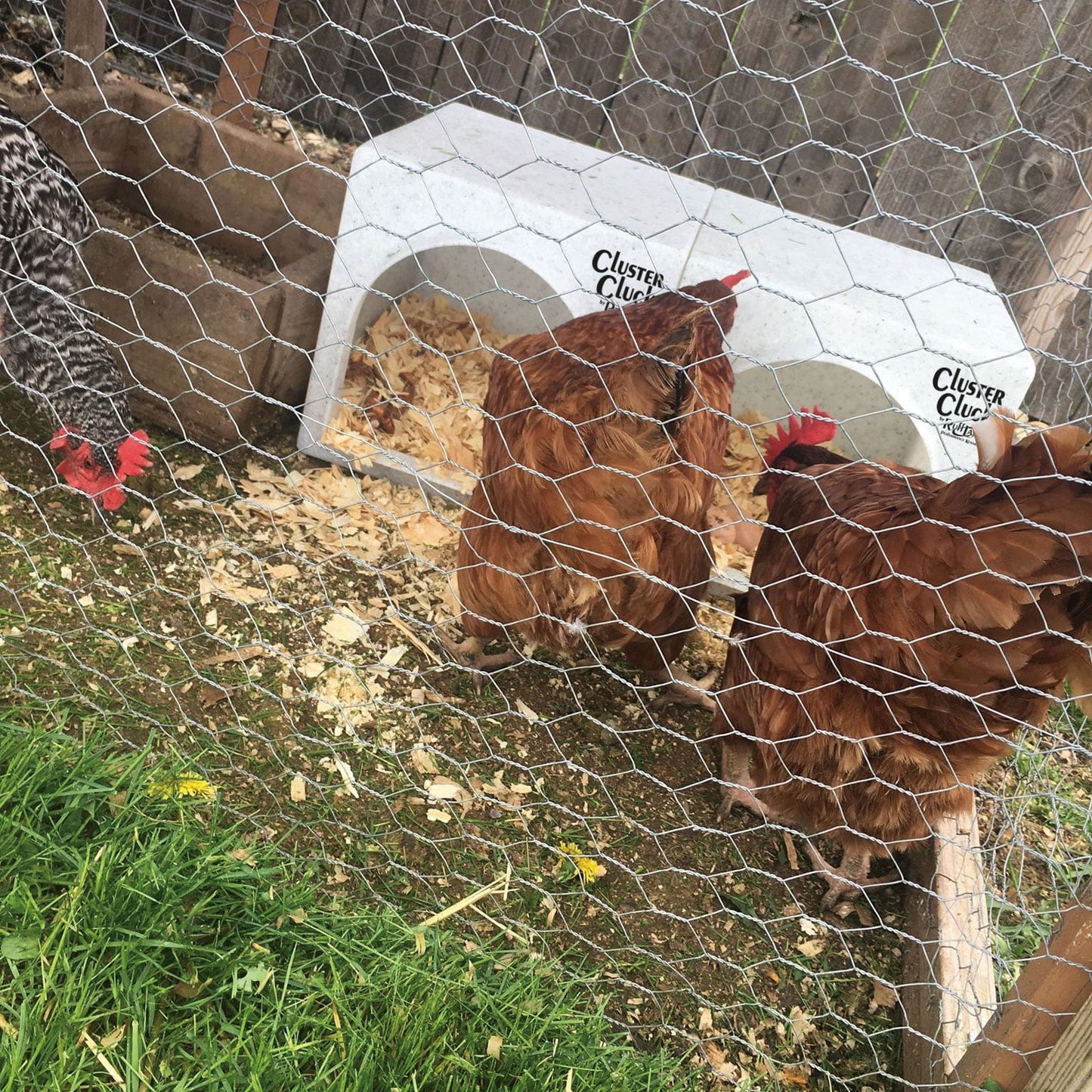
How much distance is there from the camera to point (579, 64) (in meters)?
3.41

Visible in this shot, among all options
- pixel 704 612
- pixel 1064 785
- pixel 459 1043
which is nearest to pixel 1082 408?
pixel 1064 785

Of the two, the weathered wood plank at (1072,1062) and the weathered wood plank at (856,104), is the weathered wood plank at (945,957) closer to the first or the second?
the weathered wood plank at (1072,1062)

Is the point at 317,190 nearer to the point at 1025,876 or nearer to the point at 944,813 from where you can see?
the point at 944,813

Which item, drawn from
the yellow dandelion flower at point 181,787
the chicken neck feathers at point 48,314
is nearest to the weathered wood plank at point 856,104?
the chicken neck feathers at point 48,314

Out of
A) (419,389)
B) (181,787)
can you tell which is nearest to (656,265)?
(419,389)

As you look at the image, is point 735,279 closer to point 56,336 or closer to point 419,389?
point 419,389

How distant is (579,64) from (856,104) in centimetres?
95

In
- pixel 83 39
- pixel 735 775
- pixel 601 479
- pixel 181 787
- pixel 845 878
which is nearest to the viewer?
pixel 181 787

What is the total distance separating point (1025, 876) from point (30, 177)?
8.55ft

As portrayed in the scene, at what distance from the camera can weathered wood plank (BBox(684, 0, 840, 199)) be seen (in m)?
3.26

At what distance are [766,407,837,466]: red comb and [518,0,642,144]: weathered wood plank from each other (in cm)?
150

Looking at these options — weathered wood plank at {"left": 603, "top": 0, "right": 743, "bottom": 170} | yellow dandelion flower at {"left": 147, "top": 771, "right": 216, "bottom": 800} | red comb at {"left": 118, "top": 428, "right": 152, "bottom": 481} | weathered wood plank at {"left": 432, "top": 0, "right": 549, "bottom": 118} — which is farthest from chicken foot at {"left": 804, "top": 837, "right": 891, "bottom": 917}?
weathered wood plank at {"left": 432, "top": 0, "right": 549, "bottom": 118}

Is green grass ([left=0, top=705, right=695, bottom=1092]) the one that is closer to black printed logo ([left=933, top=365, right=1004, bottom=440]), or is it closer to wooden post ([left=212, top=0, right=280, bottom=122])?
black printed logo ([left=933, top=365, right=1004, bottom=440])

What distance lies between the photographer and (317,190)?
2693 mm
